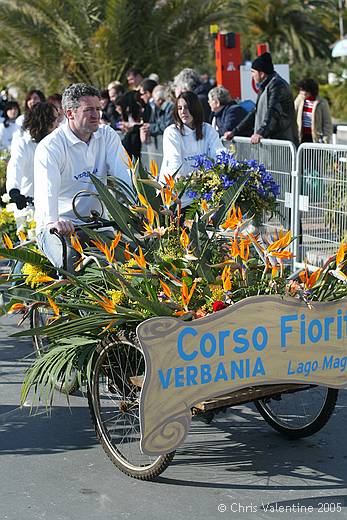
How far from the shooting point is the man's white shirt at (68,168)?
19.5ft

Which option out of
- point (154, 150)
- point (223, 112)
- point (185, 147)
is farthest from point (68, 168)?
point (154, 150)

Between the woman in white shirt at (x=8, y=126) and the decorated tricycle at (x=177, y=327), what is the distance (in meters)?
9.82

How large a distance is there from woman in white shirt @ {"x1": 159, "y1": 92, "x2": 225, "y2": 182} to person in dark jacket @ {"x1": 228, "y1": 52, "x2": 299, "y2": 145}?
1.67 m

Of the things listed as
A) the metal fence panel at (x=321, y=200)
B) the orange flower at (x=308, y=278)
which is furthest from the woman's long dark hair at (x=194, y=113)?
the orange flower at (x=308, y=278)

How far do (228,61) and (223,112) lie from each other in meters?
4.97

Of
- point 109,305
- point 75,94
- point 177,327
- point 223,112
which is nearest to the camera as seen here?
point 177,327

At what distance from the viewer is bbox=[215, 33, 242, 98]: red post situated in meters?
16.0

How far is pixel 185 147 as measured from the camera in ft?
27.8

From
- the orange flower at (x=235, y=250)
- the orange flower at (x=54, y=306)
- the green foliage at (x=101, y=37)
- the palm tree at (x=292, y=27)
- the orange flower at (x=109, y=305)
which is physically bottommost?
the orange flower at (x=54, y=306)

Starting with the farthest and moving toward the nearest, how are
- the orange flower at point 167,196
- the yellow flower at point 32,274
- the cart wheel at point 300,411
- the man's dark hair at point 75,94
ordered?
the man's dark hair at point 75,94 → the yellow flower at point 32,274 → the cart wheel at point 300,411 → the orange flower at point 167,196

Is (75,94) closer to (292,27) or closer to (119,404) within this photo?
(119,404)

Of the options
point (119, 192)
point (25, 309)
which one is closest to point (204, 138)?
point (119, 192)

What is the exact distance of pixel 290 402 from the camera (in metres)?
5.75

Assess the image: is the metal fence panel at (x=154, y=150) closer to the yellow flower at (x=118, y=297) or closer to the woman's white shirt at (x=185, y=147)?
the woman's white shirt at (x=185, y=147)
